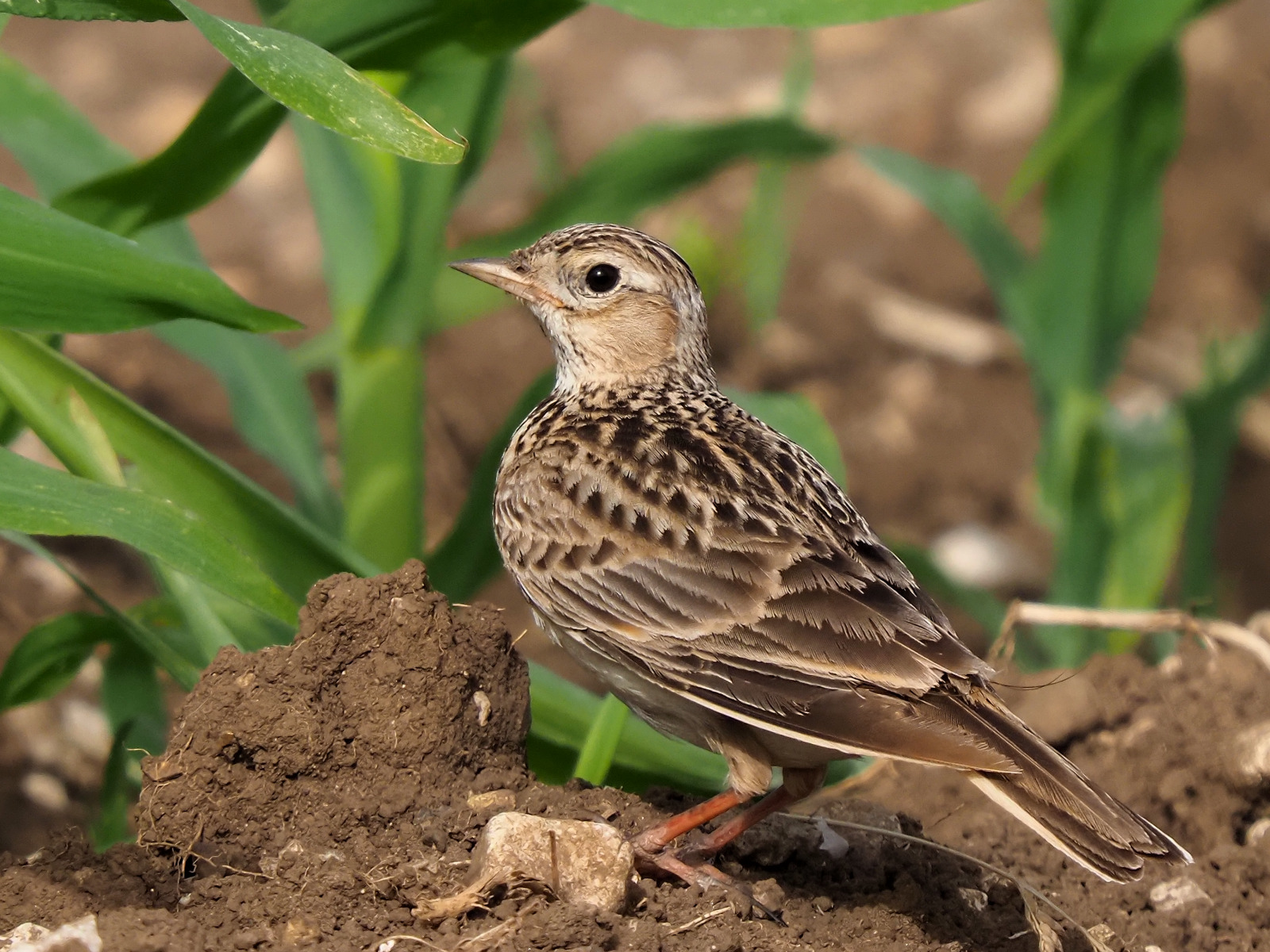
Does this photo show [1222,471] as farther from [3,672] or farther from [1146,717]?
[3,672]

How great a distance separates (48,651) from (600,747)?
139cm

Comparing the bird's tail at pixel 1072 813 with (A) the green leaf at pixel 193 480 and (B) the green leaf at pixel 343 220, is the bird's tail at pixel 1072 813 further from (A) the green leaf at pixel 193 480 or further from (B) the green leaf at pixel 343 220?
(B) the green leaf at pixel 343 220

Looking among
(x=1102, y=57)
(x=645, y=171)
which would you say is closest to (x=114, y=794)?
(x=645, y=171)

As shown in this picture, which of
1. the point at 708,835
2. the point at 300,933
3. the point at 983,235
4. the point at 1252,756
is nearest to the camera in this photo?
the point at 300,933

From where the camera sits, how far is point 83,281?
310cm

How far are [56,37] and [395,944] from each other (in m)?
7.50

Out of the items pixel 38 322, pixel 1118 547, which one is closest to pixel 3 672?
pixel 38 322

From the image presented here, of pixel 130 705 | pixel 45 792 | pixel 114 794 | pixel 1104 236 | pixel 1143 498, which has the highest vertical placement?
pixel 1104 236

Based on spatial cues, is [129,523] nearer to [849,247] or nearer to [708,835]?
[708,835]

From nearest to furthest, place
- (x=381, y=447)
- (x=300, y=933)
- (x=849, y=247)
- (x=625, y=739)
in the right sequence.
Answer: (x=300, y=933) → (x=625, y=739) → (x=381, y=447) → (x=849, y=247)

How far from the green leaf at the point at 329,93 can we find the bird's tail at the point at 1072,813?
1.46m

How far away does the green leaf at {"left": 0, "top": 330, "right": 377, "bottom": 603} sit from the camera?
3.43 m

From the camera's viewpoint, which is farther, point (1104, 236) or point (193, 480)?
point (1104, 236)

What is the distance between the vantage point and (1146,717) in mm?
4238
